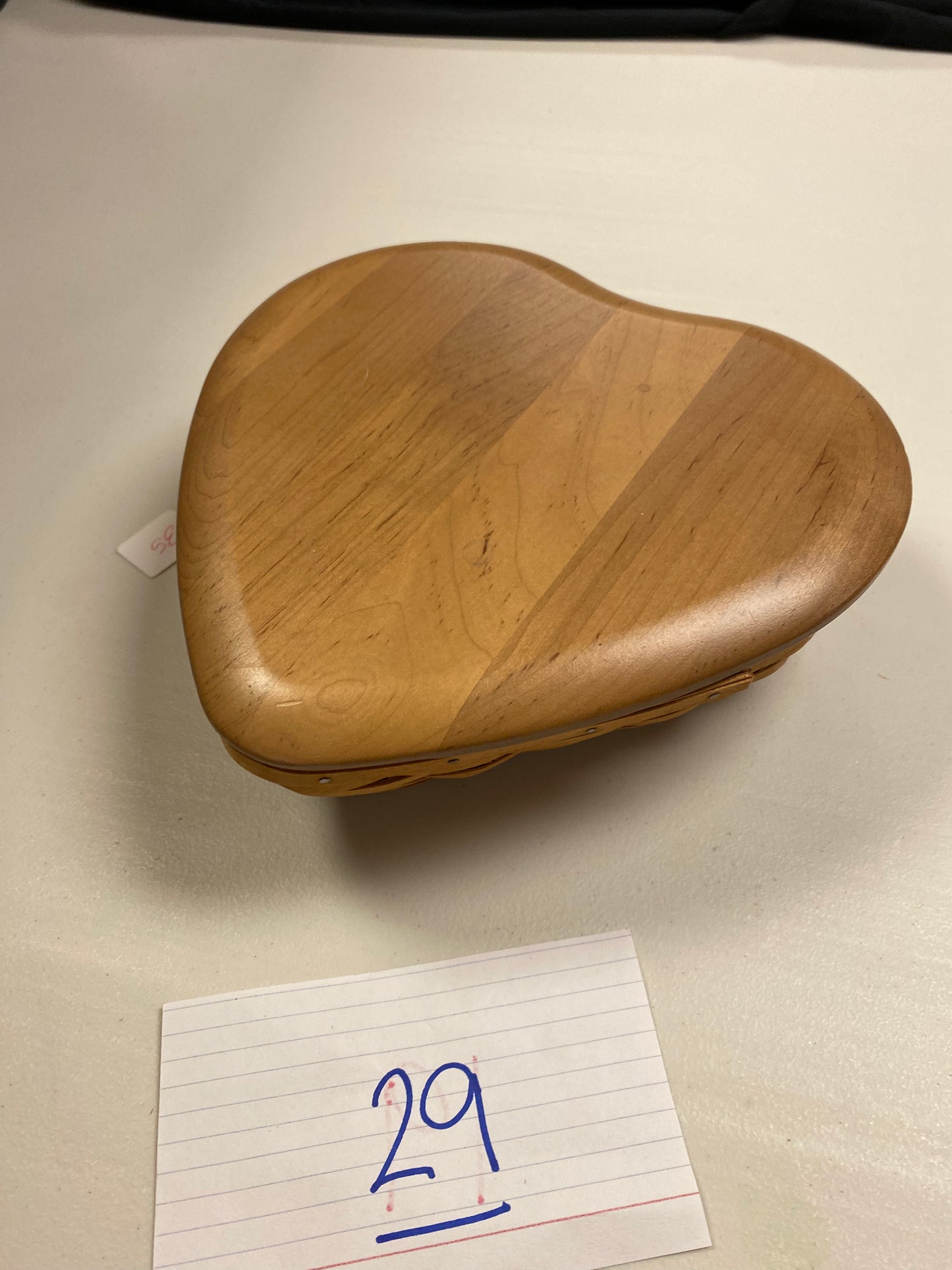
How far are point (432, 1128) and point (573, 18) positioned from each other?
1396 mm

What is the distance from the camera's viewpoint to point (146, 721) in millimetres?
809

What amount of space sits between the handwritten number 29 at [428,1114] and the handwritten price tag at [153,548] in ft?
1.57

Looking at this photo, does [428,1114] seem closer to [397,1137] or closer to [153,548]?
[397,1137]

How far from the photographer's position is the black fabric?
4.38 ft

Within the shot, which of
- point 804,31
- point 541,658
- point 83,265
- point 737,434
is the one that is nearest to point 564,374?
point 737,434

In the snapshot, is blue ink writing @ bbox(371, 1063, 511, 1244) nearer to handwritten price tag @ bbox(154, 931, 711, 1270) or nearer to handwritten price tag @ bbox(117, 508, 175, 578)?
handwritten price tag @ bbox(154, 931, 711, 1270)

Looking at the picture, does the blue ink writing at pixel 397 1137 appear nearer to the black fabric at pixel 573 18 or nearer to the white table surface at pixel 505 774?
the white table surface at pixel 505 774

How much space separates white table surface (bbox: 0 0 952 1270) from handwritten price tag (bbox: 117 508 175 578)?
14 millimetres

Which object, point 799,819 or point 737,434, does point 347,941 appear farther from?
point 737,434

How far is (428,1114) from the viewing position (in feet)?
2.16

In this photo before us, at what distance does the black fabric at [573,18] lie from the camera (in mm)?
1336

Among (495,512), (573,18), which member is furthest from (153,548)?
(573,18)

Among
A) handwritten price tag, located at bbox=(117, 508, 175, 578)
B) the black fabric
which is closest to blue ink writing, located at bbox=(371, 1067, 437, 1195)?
handwritten price tag, located at bbox=(117, 508, 175, 578)

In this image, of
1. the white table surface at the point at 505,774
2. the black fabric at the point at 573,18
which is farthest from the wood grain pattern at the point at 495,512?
the black fabric at the point at 573,18
